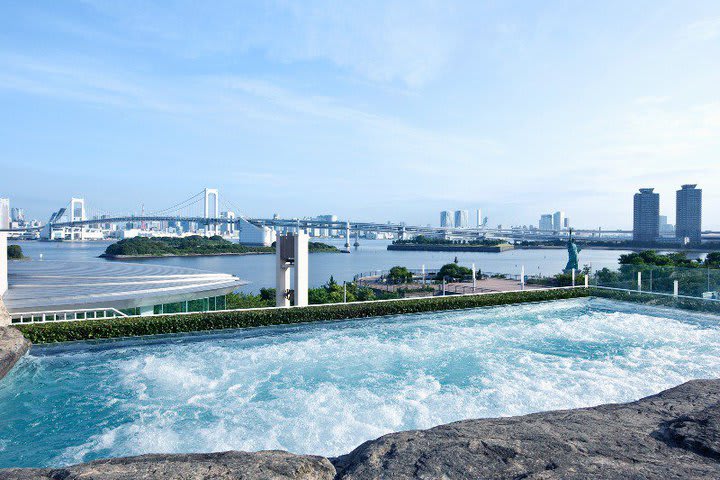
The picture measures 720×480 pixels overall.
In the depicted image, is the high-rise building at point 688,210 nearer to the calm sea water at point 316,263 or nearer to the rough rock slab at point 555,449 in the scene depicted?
the calm sea water at point 316,263

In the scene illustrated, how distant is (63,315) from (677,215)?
183 ft

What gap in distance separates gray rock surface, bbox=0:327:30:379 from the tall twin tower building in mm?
48205

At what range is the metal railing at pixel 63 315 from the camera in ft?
19.5

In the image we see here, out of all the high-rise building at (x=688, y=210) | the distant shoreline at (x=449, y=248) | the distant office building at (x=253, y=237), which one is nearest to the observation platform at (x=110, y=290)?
the distant office building at (x=253, y=237)

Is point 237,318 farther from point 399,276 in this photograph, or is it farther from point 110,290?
point 399,276

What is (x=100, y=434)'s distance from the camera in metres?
3.44

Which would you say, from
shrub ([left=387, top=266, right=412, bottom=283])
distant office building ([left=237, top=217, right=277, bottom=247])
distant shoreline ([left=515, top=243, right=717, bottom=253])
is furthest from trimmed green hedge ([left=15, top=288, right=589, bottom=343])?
distant office building ([left=237, top=217, right=277, bottom=247])

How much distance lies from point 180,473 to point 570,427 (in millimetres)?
1255

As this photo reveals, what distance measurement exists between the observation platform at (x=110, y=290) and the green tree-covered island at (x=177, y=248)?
20940 millimetres

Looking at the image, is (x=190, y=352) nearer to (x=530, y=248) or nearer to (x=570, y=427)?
(x=570, y=427)

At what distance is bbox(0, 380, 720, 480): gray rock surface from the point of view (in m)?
1.19

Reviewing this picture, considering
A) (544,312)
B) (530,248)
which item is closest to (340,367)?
(544,312)

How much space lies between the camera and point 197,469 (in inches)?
46.8

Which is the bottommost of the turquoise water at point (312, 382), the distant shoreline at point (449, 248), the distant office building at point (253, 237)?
the distant shoreline at point (449, 248)
